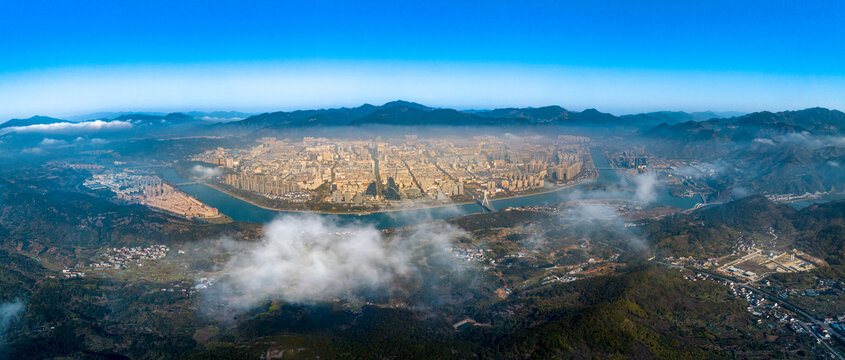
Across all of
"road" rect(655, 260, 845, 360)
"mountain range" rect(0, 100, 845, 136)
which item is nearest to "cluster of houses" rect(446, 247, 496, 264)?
"road" rect(655, 260, 845, 360)

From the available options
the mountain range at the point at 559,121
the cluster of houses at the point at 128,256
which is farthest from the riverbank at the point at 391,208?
the mountain range at the point at 559,121

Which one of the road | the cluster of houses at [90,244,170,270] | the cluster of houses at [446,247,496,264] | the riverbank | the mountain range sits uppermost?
the mountain range

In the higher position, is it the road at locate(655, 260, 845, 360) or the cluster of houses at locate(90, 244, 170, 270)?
the cluster of houses at locate(90, 244, 170, 270)

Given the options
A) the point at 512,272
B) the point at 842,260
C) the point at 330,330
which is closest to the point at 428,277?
the point at 512,272

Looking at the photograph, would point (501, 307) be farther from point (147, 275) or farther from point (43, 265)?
point (43, 265)

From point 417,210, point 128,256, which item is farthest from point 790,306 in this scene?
point 128,256

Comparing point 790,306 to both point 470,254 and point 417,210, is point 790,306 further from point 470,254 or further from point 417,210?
point 417,210

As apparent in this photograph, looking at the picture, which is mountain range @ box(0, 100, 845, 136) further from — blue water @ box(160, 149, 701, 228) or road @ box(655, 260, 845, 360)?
road @ box(655, 260, 845, 360)

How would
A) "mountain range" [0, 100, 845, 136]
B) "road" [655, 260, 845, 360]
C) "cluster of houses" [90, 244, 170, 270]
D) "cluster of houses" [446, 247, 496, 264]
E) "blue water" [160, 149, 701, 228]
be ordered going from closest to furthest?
"road" [655, 260, 845, 360], "cluster of houses" [90, 244, 170, 270], "cluster of houses" [446, 247, 496, 264], "blue water" [160, 149, 701, 228], "mountain range" [0, 100, 845, 136]
